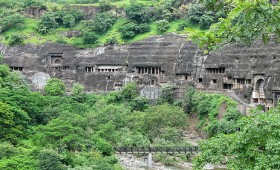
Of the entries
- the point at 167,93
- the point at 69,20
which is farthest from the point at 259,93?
the point at 69,20

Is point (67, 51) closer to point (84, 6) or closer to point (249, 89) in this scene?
point (84, 6)

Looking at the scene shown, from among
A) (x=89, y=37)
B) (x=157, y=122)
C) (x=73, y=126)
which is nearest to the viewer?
(x=73, y=126)

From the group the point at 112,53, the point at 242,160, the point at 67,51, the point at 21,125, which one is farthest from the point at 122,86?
the point at 242,160

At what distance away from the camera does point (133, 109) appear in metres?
49.5

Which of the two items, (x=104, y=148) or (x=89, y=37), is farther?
(x=89, y=37)

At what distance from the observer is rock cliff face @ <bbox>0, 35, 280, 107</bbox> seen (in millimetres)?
43000

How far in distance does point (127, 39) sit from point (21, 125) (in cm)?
2584

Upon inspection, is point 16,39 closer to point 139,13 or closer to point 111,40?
point 111,40

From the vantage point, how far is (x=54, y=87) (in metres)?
50.8

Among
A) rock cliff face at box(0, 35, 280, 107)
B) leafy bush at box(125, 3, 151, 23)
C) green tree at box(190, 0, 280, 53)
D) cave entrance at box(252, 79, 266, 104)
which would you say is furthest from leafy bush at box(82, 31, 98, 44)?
green tree at box(190, 0, 280, 53)

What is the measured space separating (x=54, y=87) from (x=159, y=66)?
1152cm

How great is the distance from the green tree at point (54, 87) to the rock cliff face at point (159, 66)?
3108 millimetres

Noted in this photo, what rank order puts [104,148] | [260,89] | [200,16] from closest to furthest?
[104,148] → [260,89] → [200,16]

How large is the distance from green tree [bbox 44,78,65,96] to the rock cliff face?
3108 millimetres
